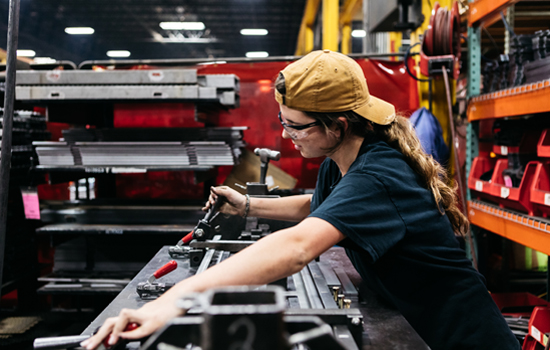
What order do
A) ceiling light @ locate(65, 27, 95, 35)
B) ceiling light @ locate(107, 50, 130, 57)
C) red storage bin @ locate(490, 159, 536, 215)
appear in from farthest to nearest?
ceiling light @ locate(107, 50, 130, 57), ceiling light @ locate(65, 27, 95, 35), red storage bin @ locate(490, 159, 536, 215)

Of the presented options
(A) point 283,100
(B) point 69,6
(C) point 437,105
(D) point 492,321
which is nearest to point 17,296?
(A) point 283,100

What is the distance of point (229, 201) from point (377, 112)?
2.24ft

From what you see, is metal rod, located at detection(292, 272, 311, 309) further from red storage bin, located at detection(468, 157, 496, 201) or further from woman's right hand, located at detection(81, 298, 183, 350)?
red storage bin, located at detection(468, 157, 496, 201)

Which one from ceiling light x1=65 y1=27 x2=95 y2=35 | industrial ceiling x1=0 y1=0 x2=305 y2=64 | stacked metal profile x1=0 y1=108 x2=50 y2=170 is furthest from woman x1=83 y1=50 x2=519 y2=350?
ceiling light x1=65 y1=27 x2=95 y2=35

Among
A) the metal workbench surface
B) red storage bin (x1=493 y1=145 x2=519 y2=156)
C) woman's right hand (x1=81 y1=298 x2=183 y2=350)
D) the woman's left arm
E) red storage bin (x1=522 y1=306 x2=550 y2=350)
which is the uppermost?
red storage bin (x1=493 y1=145 x2=519 y2=156)

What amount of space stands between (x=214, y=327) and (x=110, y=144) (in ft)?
8.11

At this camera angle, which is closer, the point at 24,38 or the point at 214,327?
the point at 214,327

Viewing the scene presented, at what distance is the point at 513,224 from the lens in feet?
6.72

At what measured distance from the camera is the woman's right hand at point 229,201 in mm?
1543

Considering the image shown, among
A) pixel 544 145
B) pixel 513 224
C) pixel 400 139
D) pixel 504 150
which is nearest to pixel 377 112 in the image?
pixel 400 139

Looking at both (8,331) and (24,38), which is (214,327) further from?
(24,38)

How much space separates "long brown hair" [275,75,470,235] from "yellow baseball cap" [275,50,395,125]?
0.02 metres

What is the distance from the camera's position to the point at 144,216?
282 cm

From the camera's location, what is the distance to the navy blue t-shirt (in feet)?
3.32
